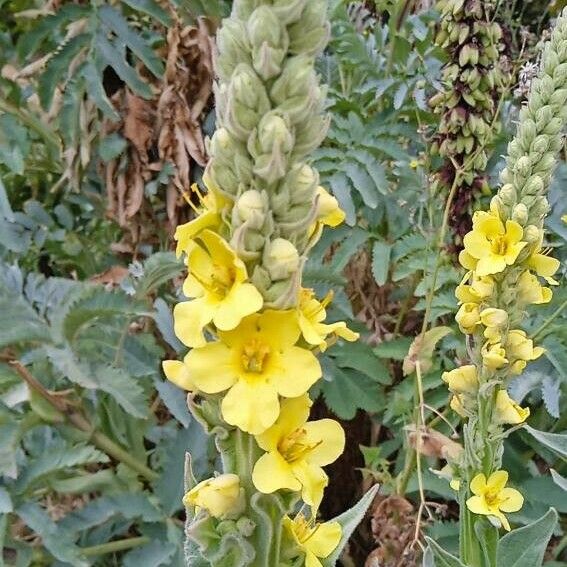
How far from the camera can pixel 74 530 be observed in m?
1.44

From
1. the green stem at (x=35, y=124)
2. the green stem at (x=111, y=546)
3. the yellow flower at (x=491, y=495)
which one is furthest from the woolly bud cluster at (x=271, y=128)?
the green stem at (x=35, y=124)

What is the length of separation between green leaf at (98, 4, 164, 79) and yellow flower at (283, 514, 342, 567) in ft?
4.45

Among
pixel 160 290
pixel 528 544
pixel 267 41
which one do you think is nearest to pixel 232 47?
pixel 267 41

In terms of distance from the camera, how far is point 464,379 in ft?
3.76

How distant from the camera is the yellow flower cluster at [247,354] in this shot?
61cm

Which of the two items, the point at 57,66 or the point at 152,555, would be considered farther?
the point at 57,66

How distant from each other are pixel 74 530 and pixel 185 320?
0.98m

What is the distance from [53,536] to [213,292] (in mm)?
938

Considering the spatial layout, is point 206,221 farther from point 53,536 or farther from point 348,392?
point 348,392

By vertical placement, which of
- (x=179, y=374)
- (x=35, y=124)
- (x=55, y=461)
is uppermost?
(x=179, y=374)

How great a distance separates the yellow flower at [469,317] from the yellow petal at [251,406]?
0.55 m

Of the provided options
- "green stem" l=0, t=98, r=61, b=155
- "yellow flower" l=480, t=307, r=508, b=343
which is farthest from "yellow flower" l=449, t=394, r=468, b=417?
"green stem" l=0, t=98, r=61, b=155

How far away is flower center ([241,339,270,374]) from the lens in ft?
2.07

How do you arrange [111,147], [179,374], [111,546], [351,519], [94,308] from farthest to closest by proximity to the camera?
1. [111,147]
2. [111,546]
3. [94,308]
4. [351,519]
5. [179,374]
